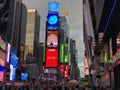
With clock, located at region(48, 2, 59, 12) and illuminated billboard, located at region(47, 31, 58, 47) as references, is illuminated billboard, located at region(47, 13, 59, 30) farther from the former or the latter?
clock, located at region(48, 2, 59, 12)

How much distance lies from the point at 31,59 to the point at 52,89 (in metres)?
135

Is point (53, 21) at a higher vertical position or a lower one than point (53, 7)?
lower

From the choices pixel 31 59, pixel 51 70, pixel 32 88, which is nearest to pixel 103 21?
pixel 32 88

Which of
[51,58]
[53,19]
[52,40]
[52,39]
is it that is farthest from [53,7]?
[51,58]

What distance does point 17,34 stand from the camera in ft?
491

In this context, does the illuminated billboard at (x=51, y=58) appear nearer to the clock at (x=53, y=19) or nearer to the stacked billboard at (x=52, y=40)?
the stacked billboard at (x=52, y=40)

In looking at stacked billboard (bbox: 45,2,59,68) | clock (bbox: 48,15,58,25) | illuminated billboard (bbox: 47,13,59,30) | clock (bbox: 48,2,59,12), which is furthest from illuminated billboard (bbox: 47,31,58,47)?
clock (bbox: 48,2,59,12)

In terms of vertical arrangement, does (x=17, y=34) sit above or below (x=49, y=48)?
above

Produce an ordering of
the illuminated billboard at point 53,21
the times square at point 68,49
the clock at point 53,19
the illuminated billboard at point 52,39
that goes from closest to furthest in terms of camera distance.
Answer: the times square at point 68,49 < the clock at point 53,19 < the illuminated billboard at point 53,21 < the illuminated billboard at point 52,39

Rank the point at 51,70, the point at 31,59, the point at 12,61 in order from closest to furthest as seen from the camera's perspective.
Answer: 1. the point at 51,70
2. the point at 12,61
3. the point at 31,59

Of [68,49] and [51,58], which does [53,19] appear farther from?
[68,49]

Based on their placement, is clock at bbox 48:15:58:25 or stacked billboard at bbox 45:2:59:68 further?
stacked billboard at bbox 45:2:59:68

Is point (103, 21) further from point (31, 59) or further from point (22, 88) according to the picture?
point (31, 59)

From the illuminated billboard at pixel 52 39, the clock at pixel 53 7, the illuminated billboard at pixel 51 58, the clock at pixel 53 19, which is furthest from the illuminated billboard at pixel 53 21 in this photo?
the clock at pixel 53 7
